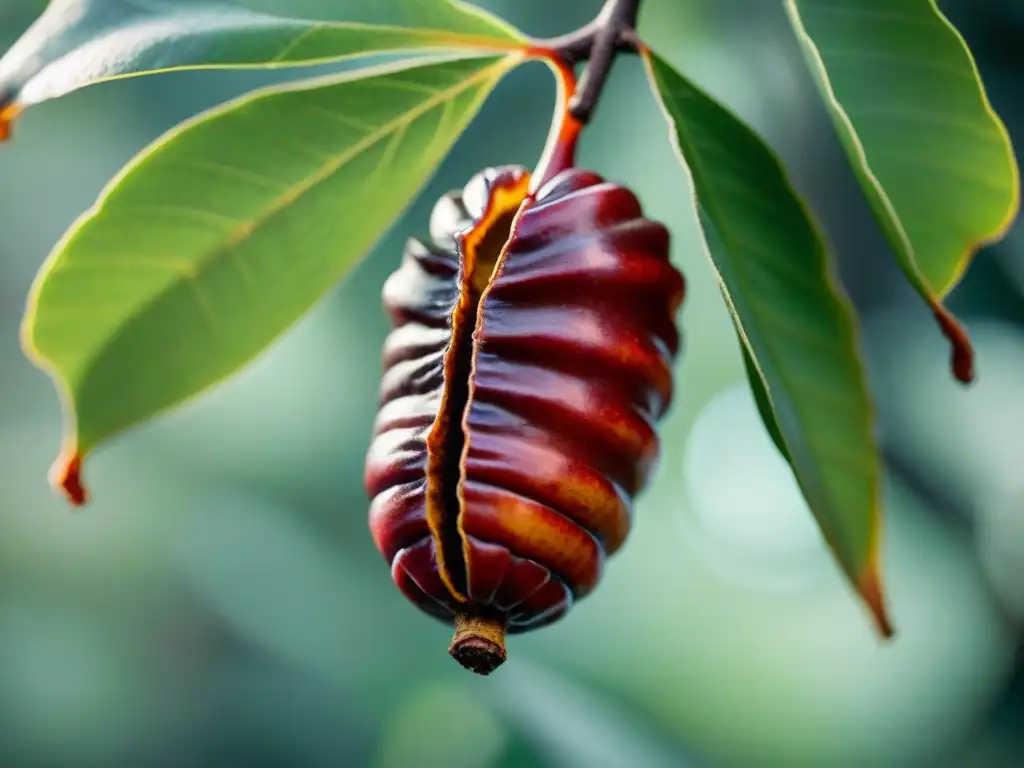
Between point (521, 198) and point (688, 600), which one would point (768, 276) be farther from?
point (688, 600)

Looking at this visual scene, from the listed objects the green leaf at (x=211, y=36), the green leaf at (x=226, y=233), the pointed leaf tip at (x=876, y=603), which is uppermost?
the green leaf at (x=211, y=36)

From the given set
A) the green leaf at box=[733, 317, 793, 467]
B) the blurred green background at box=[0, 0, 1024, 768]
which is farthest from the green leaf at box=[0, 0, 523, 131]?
the blurred green background at box=[0, 0, 1024, 768]

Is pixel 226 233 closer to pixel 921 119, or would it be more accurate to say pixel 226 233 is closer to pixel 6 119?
pixel 6 119

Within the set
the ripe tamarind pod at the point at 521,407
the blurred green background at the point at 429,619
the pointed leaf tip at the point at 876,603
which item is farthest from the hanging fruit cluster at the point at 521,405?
the blurred green background at the point at 429,619

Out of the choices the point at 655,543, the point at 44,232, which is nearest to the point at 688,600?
the point at 655,543

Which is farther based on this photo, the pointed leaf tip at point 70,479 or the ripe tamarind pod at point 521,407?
the pointed leaf tip at point 70,479

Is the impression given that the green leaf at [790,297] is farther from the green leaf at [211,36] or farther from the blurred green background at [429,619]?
the blurred green background at [429,619]
